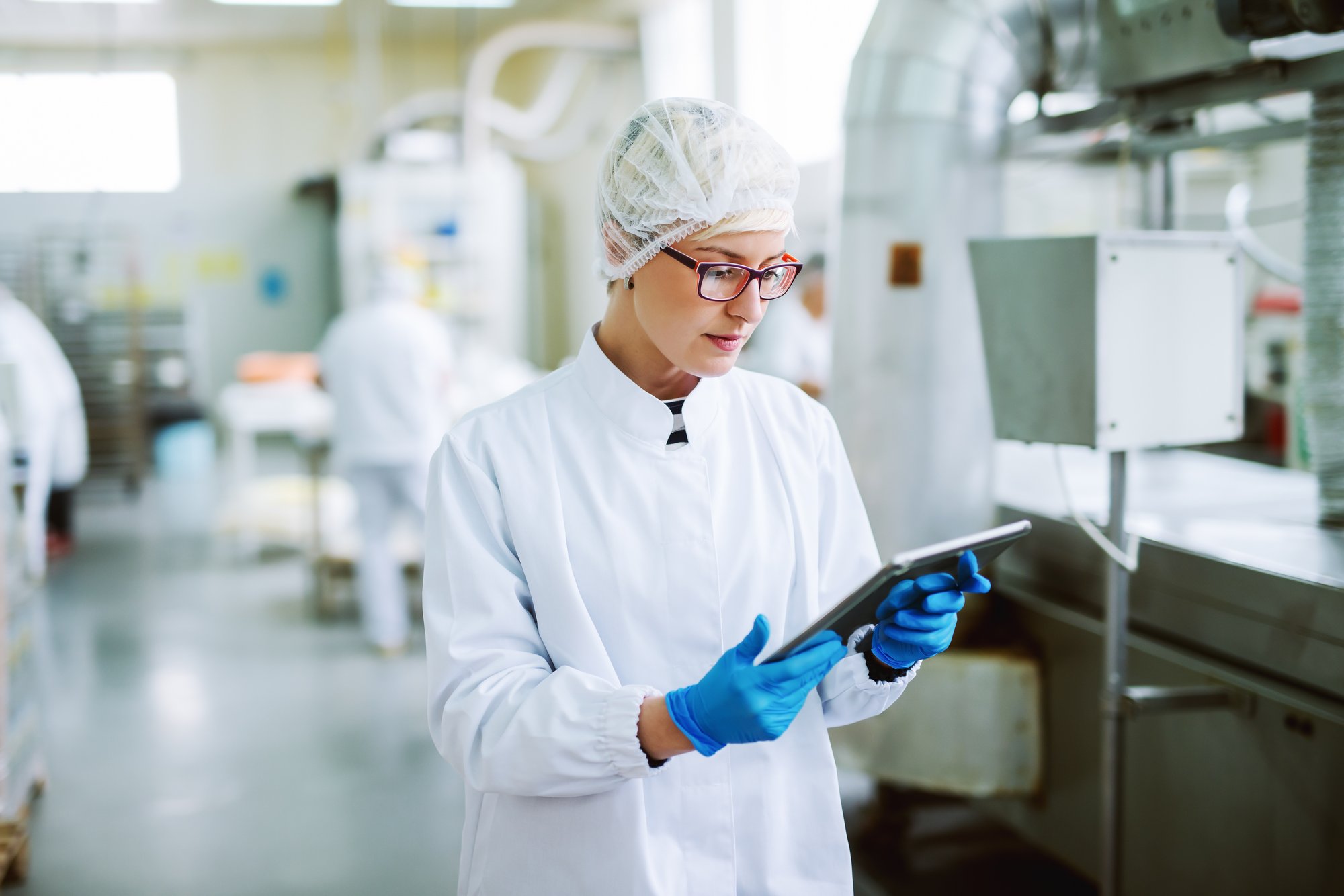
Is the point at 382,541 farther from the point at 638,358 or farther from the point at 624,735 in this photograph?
the point at 624,735

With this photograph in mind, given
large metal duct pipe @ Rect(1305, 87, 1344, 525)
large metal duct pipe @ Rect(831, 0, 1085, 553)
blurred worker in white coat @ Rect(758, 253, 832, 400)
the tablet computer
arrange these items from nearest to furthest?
the tablet computer, large metal duct pipe @ Rect(1305, 87, 1344, 525), large metal duct pipe @ Rect(831, 0, 1085, 553), blurred worker in white coat @ Rect(758, 253, 832, 400)

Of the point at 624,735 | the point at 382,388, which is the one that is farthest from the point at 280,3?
the point at 624,735

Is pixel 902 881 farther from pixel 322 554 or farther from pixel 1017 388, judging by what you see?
pixel 322 554

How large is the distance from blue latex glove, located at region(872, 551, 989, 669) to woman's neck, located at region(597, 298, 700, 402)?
0.36 meters

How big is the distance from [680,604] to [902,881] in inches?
71.4

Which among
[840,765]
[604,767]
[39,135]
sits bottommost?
[840,765]

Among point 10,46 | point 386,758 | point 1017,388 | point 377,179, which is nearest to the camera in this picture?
point 1017,388

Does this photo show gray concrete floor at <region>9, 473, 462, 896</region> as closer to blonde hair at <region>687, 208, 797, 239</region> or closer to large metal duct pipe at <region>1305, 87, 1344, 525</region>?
blonde hair at <region>687, 208, 797, 239</region>

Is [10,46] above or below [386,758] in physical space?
above

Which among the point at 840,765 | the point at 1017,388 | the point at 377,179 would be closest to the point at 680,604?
the point at 1017,388

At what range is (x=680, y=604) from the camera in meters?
1.24

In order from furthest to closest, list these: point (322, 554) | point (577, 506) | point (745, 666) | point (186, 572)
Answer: point (186, 572) → point (322, 554) → point (577, 506) → point (745, 666)

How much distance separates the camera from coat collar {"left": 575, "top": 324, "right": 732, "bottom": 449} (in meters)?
1.26

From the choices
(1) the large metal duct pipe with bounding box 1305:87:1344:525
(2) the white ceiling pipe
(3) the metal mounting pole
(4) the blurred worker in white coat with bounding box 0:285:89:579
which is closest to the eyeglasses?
(3) the metal mounting pole
